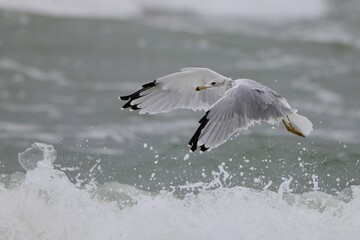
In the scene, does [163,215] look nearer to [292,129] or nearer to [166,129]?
[292,129]

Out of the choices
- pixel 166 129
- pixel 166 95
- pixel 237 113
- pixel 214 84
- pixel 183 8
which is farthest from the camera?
pixel 183 8

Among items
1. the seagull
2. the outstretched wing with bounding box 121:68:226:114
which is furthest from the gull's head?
the outstretched wing with bounding box 121:68:226:114

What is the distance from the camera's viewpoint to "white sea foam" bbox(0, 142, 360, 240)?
230 inches

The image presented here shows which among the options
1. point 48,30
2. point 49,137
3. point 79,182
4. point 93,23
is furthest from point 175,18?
point 79,182

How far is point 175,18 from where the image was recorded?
15.8 meters

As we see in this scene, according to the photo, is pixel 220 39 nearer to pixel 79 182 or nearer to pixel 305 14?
pixel 305 14

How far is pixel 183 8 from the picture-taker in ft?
54.4

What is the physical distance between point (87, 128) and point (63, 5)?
276 inches

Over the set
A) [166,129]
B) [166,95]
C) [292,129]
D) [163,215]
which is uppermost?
[166,95]

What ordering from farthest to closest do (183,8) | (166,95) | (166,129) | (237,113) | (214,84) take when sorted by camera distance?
1. (183,8)
2. (166,129)
3. (166,95)
4. (214,84)
5. (237,113)

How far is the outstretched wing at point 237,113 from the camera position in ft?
18.8

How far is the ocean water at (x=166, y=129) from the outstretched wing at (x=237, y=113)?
0.55 metres

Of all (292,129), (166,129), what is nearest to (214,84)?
(292,129)

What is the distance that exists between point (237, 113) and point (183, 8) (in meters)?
11.0
